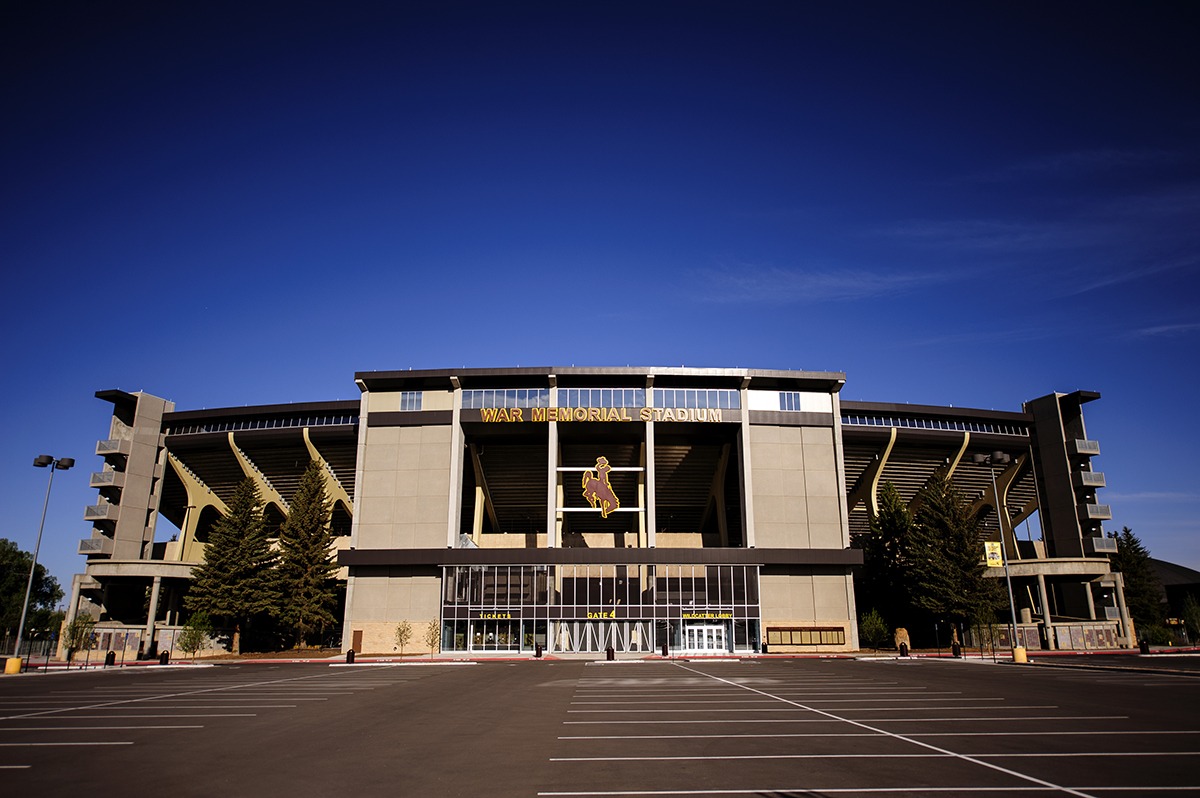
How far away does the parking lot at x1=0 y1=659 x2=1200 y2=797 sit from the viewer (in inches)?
405

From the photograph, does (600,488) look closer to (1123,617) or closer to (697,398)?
(697,398)

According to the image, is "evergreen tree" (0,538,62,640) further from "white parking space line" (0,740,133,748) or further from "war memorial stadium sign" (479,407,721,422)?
"white parking space line" (0,740,133,748)

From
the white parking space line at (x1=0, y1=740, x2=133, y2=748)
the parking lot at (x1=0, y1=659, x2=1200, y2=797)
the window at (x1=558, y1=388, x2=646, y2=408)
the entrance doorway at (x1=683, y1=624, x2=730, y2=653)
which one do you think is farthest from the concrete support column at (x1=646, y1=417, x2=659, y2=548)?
the white parking space line at (x1=0, y1=740, x2=133, y2=748)

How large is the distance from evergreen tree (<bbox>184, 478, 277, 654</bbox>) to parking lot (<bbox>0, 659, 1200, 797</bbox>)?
2923 cm

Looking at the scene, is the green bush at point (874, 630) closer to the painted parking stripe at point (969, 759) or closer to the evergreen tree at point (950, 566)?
the evergreen tree at point (950, 566)

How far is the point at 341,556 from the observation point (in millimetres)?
57469

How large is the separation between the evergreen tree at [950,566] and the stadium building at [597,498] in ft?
14.0

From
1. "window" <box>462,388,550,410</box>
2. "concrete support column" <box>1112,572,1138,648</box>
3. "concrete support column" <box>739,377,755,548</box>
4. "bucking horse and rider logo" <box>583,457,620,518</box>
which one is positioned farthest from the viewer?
"concrete support column" <box>1112,572,1138,648</box>

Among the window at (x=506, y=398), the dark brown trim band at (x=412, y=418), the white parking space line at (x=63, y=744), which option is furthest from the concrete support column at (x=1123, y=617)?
the white parking space line at (x=63, y=744)

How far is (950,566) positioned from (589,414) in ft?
97.1

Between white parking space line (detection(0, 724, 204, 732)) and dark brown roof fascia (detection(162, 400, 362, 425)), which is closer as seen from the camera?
white parking space line (detection(0, 724, 204, 732))

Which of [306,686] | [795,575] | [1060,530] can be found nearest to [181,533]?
[306,686]

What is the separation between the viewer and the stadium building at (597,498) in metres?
57.3

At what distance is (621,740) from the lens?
14.1 m
